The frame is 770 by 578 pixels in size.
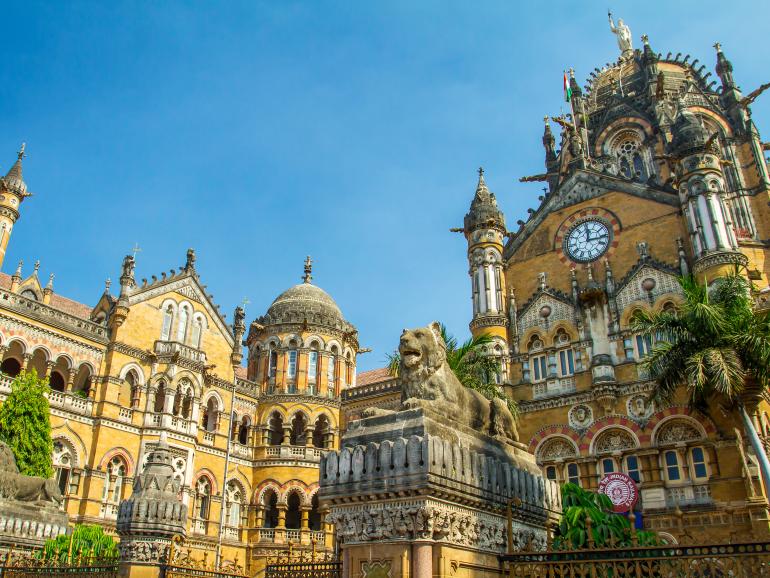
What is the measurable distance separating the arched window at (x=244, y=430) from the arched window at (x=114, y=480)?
751cm

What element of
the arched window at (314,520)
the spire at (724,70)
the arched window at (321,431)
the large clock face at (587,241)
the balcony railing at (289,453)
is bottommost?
the arched window at (314,520)

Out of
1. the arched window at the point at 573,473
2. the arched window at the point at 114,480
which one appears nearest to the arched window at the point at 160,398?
the arched window at the point at 114,480

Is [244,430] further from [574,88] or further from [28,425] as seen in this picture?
[574,88]

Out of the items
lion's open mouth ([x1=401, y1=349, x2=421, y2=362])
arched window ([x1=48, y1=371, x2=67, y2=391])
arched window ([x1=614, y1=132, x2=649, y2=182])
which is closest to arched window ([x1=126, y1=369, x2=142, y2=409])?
arched window ([x1=48, y1=371, x2=67, y2=391])

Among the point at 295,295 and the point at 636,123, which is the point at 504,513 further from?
the point at 636,123

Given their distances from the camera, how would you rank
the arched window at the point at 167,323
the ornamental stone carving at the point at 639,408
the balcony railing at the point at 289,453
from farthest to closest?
the balcony railing at the point at 289,453, the arched window at the point at 167,323, the ornamental stone carving at the point at 639,408

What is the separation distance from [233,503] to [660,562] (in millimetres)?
30434

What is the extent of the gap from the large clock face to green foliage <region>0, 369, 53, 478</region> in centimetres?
2238

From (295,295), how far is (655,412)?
22198mm

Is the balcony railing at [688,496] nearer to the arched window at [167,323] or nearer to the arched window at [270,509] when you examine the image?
the arched window at [270,509]

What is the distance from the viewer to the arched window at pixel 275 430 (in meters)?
36.9

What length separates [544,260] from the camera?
2998 cm

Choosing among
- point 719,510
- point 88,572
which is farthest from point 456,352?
point 88,572

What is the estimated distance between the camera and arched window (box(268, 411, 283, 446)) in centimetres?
3687
